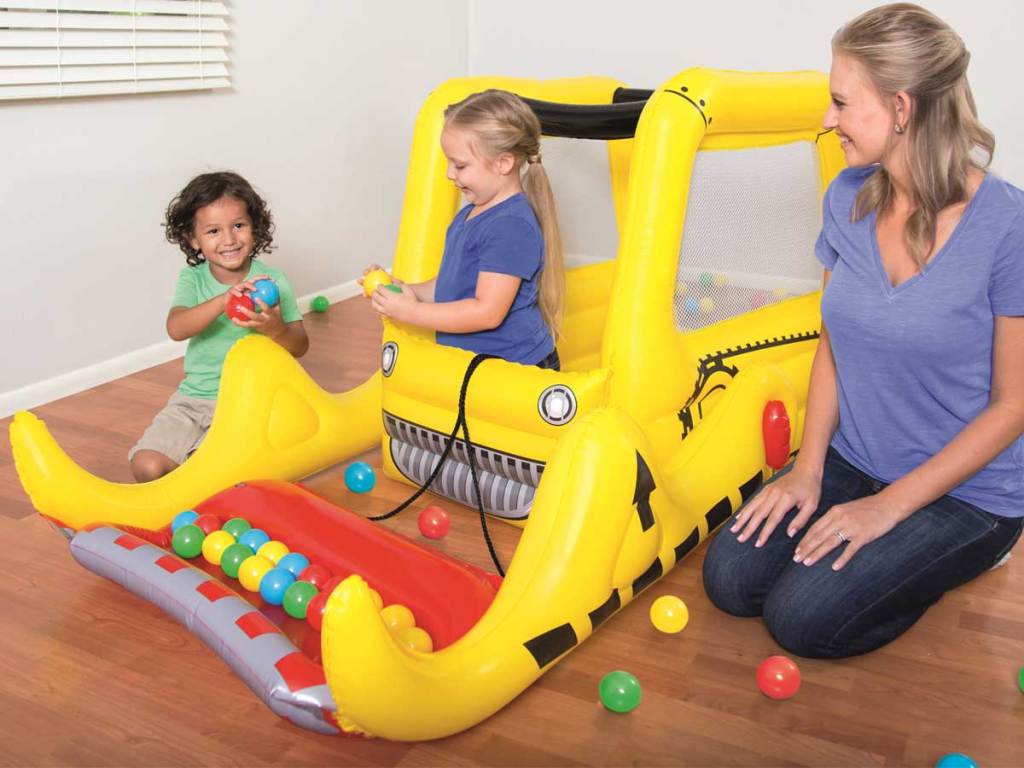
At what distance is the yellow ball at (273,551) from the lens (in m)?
1.79

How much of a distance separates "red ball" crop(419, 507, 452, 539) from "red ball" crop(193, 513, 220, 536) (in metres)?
0.39

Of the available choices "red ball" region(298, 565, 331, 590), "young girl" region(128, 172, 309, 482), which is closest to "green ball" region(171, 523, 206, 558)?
"red ball" region(298, 565, 331, 590)

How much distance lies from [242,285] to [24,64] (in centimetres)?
94

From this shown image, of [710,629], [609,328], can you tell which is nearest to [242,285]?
[609,328]

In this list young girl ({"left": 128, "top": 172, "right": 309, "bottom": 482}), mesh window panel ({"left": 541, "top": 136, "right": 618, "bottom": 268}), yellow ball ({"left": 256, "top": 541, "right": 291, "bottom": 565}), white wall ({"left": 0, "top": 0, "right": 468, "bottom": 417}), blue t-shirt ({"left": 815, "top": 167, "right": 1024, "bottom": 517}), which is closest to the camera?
blue t-shirt ({"left": 815, "top": 167, "right": 1024, "bottom": 517})

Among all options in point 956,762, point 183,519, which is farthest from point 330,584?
point 956,762

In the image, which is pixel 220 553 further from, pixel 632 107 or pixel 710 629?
pixel 632 107

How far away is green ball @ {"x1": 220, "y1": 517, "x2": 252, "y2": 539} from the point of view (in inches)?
73.7

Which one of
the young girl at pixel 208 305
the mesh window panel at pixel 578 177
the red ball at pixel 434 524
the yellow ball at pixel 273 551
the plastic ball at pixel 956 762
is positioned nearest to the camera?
the plastic ball at pixel 956 762

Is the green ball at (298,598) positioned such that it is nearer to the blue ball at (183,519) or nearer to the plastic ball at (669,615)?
the blue ball at (183,519)

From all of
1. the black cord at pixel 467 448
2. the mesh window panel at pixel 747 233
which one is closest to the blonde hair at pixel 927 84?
the mesh window panel at pixel 747 233

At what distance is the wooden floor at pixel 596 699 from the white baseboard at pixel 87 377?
35.8 inches

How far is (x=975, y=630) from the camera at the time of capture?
171cm

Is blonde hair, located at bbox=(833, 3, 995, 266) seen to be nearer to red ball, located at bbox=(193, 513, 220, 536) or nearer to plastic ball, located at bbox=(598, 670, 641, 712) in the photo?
plastic ball, located at bbox=(598, 670, 641, 712)
